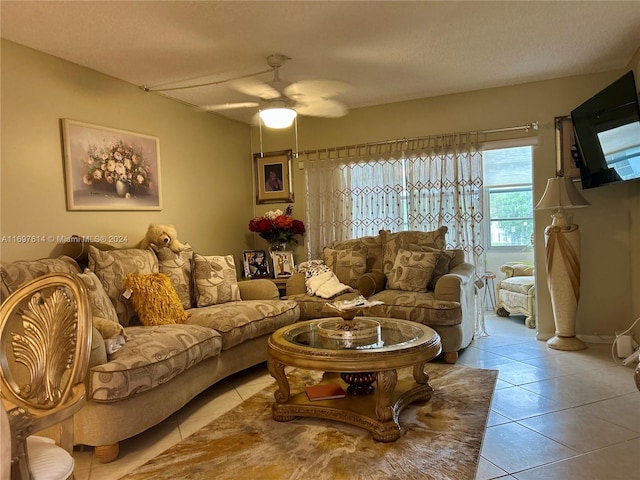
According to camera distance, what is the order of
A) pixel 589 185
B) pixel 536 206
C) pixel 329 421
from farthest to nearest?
pixel 536 206 → pixel 589 185 → pixel 329 421

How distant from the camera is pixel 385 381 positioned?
230cm

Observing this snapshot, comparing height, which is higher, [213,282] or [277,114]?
[277,114]

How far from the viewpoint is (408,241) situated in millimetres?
4289

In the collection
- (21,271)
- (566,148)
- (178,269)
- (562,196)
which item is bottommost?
(178,269)

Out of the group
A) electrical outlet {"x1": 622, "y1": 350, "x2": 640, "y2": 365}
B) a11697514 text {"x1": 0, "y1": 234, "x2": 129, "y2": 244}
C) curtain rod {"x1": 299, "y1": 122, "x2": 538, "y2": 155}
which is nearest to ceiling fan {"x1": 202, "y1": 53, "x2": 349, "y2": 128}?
curtain rod {"x1": 299, "y1": 122, "x2": 538, "y2": 155}

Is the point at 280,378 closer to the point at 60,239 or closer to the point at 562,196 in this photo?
the point at 60,239

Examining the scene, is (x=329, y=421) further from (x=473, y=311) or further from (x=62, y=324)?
(x=473, y=311)

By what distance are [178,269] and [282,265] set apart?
139cm

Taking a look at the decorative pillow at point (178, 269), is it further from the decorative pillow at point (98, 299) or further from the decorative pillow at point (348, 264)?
the decorative pillow at point (348, 264)

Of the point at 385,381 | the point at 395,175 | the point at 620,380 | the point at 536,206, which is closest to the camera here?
the point at 385,381

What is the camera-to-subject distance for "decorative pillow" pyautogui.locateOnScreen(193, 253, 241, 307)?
3.61 m

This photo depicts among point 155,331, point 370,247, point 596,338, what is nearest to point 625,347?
point 596,338

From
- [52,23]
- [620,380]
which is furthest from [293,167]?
[620,380]

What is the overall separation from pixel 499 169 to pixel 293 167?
2717mm
